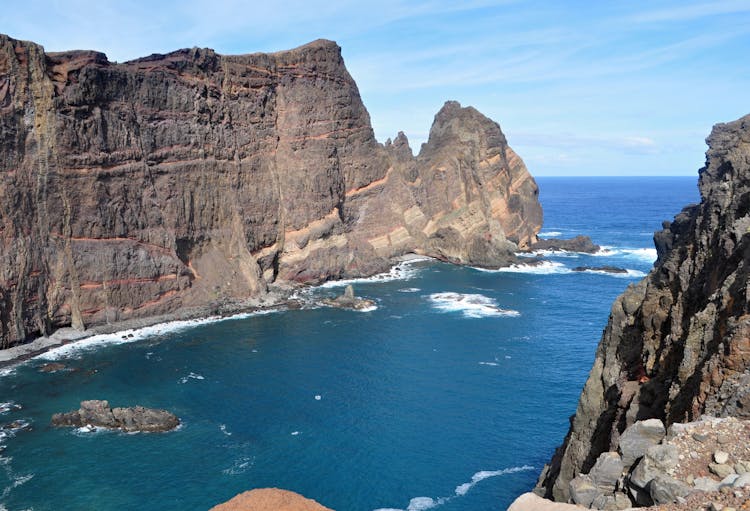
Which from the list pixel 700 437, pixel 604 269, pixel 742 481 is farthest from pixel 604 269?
pixel 742 481

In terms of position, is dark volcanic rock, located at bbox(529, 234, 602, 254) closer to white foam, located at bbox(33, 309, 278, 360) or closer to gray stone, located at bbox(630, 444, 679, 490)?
white foam, located at bbox(33, 309, 278, 360)

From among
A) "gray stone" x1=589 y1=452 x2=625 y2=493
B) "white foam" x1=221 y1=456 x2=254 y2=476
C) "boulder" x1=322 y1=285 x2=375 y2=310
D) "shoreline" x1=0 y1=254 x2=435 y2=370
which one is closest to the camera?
"gray stone" x1=589 y1=452 x2=625 y2=493

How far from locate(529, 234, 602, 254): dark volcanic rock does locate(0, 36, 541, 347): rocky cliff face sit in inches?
465

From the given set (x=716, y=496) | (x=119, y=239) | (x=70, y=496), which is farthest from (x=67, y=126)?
(x=716, y=496)

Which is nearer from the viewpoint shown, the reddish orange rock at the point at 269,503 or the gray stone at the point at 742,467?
the gray stone at the point at 742,467

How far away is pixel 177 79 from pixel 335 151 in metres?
33.9

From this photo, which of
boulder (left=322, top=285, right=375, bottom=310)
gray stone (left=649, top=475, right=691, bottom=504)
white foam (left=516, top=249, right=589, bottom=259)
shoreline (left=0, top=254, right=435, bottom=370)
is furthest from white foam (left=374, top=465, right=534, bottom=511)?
white foam (left=516, top=249, right=589, bottom=259)

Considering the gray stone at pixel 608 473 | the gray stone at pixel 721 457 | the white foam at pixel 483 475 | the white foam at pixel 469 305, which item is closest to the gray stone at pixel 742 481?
the gray stone at pixel 721 457

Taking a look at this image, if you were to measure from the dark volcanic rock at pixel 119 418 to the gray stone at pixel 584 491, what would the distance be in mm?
42191

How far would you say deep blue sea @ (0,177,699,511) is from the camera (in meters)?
45.1

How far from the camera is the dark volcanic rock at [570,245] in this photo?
150 metres

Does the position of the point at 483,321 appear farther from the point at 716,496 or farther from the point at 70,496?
the point at 716,496

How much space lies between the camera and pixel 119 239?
8756 centimetres

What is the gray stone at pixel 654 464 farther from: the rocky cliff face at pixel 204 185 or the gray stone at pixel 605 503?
the rocky cliff face at pixel 204 185
